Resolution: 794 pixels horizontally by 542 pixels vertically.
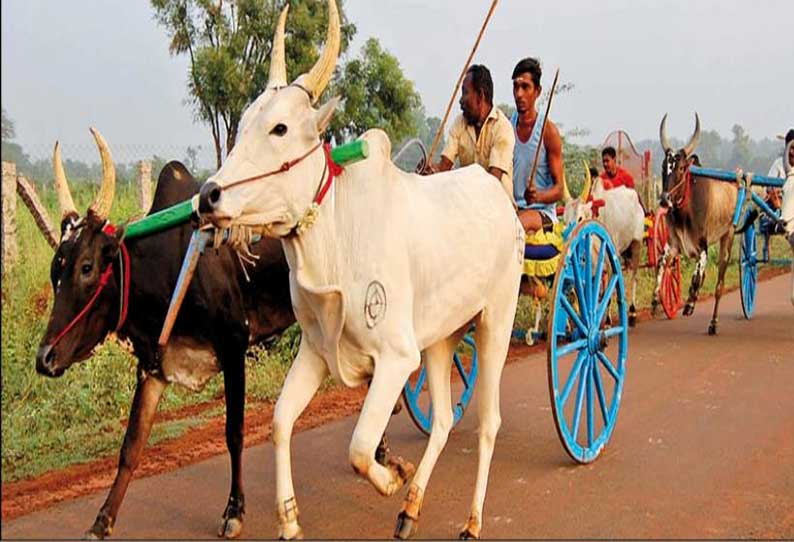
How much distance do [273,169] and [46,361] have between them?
4.45 feet

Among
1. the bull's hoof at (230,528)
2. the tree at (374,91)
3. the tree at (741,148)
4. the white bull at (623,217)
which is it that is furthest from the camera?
the tree at (741,148)

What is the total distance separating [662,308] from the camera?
1195cm

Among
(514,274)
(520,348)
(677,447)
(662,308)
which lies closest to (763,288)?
(662,308)

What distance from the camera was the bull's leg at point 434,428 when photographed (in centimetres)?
396

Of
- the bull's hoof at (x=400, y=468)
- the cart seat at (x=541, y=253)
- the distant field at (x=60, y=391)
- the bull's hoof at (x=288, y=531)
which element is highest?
the cart seat at (x=541, y=253)

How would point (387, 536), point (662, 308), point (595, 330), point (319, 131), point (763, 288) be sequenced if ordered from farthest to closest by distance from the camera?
point (763, 288), point (662, 308), point (595, 330), point (387, 536), point (319, 131)

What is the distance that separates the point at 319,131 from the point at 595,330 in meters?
2.62

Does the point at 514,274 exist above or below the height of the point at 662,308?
above

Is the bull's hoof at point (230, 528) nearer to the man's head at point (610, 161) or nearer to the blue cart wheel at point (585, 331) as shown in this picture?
the blue cart wheel at point (585, 331)

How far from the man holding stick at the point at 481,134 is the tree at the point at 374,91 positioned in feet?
34.3

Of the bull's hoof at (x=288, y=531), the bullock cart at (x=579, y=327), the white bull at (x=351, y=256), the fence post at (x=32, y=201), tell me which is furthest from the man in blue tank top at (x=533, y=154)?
the fence post at (x=32, y=201)

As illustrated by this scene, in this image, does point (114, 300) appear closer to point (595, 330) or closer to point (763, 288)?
point (595, 330)

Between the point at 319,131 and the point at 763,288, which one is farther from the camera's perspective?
the point at 763,288

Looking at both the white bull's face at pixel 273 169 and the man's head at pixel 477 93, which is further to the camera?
the man's head at pixel 477 93
